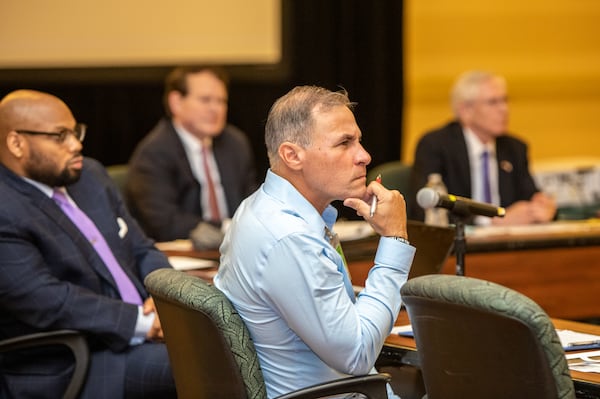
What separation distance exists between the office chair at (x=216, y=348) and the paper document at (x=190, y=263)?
1410mm

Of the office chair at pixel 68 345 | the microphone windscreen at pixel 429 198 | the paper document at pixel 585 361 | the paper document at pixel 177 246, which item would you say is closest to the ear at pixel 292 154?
the microphone windscreen at pixel 429 198

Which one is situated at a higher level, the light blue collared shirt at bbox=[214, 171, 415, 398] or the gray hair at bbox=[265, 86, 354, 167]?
the gray hair at bbox=[265, 86, 354, 167]

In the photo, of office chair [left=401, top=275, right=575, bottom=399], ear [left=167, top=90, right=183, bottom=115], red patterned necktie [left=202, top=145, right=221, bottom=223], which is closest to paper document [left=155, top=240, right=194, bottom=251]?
red patterned necktie [left=202, top=145, right=221, bottom=223]

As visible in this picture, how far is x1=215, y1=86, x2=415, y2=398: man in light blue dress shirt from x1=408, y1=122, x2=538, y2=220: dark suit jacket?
8.47ft

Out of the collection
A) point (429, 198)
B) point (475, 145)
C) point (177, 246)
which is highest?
point (429, 198)

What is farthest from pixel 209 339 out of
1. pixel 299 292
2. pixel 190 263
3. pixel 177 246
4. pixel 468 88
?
pixel 468 88

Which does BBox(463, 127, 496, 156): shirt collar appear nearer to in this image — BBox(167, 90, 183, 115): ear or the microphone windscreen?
BBox(167, 90, 183, 115): ear

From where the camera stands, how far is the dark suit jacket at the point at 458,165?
17.1ft

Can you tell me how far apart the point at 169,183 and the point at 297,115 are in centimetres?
269

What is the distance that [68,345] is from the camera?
123 inches

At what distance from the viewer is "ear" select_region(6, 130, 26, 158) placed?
3.38 meters

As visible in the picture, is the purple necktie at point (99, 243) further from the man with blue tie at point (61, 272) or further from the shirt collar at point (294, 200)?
the shirt collar at point (294, 200)

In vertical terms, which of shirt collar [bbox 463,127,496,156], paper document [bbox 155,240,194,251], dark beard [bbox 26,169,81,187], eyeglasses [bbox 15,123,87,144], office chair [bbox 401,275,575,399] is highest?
eyeglasses [bbox 15,123,87,144]

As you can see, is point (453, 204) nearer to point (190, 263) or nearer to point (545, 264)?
point (190, 263)
